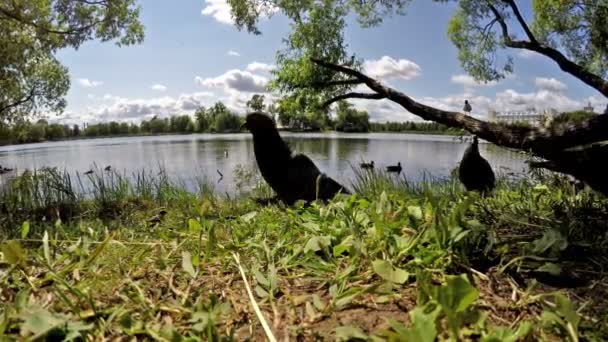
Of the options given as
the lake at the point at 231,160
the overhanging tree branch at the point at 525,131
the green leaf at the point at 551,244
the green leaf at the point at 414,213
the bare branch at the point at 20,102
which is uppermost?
the bare branch at the point at 20,102

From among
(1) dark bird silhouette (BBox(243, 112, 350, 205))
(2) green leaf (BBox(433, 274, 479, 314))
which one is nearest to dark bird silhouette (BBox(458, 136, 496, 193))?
(1) dark bird silhouette (BBox(243, 112, 350, 205))

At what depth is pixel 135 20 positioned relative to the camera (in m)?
13.1

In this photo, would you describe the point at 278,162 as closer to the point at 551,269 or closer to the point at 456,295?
the point at 551,269

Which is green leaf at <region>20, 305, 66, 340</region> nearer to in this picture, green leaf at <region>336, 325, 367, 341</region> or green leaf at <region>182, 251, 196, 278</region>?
Answer: green leaf at <region>182, 251, 196, 278</region>

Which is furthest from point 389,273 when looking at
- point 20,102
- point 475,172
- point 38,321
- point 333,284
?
point 20,102

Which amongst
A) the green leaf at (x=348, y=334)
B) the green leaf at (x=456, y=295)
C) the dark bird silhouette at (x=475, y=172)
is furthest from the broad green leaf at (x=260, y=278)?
the dark bird silhouette at (x=475, y=172)

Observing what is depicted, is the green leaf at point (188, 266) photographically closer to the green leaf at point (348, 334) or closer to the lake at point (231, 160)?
the green leaf at point (348, 334)

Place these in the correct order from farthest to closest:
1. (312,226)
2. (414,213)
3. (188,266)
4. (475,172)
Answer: (475,172), (312,226), (414,213), (188,266)

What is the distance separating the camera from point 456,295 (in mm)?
519

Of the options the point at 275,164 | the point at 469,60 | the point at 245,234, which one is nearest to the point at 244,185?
the point at 275,164

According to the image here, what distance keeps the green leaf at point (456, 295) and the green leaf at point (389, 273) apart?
171 mm

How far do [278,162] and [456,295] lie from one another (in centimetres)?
559

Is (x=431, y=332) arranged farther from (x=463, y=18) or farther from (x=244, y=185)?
(x=463, y=18)

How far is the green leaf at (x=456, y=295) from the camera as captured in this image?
510 millimetres
